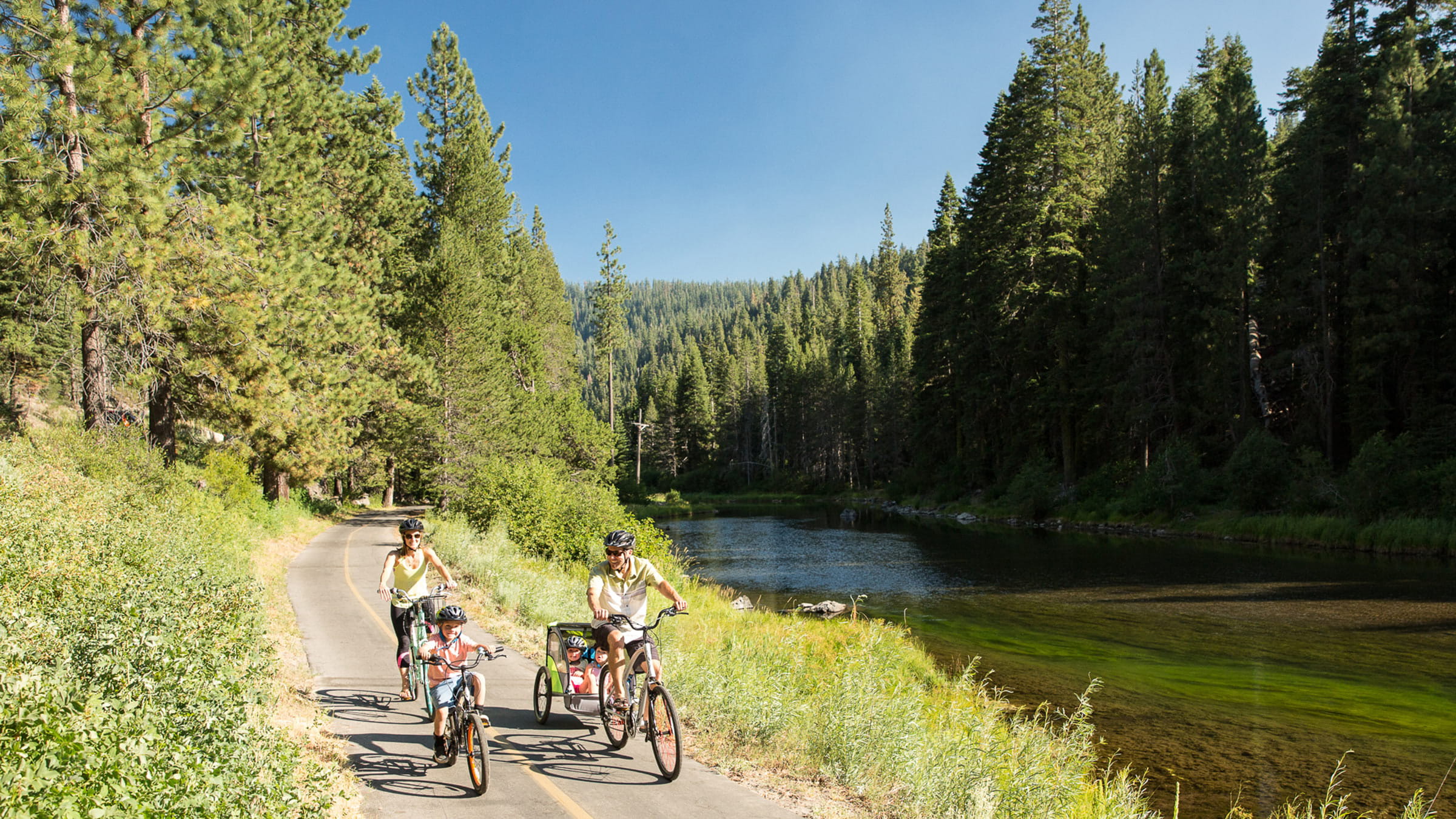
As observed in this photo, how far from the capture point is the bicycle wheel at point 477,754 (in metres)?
6.23

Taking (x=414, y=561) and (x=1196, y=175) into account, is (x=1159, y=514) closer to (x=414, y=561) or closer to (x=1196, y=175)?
(x=1196, y=175)

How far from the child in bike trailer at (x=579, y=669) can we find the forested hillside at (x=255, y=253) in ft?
44.4

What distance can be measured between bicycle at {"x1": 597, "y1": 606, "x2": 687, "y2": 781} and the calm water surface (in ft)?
19.2

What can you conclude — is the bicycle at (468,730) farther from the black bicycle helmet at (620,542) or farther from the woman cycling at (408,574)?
the woman cycling at (408,574)

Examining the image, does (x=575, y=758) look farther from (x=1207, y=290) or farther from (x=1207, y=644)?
(x=1207, y=290)

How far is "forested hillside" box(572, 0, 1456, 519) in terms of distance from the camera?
2977 centimetres

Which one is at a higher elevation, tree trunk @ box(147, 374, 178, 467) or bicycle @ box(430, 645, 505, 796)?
tree trunk @ box(147, 374, 178, 467)

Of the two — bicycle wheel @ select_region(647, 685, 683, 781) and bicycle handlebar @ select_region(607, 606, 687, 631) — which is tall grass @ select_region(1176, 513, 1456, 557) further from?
bicycle wheel @ select_region(647, 685, 683, 781)

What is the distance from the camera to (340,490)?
50.7m

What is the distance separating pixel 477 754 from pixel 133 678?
2.30 m

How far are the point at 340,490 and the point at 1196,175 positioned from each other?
48.8 metres

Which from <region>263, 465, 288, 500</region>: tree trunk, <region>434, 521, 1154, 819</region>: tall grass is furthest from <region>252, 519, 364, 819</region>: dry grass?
<region>263, 465, 288, 500</region>: tree trunk

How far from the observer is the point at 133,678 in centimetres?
539

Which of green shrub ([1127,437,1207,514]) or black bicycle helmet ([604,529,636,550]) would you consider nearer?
black bicycle helmet ([604,529,636,550])
